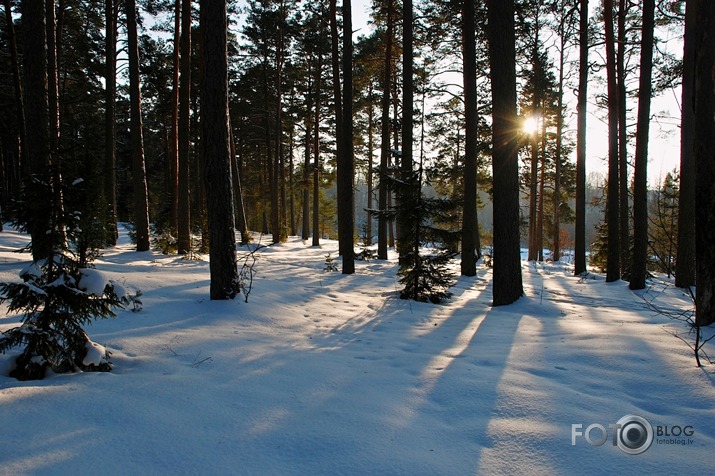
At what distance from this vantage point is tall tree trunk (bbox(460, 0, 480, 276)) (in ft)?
32.2

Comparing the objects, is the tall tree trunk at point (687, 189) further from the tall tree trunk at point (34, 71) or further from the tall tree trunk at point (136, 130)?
the tall tree trunk at point (136, 130)

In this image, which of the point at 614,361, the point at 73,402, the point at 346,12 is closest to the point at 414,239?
the point at 614,361

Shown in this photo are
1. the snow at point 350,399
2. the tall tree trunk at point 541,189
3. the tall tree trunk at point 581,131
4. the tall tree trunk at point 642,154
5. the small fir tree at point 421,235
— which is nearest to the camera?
the snow at point 350,399

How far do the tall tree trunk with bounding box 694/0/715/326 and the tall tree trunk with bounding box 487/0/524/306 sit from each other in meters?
2.73

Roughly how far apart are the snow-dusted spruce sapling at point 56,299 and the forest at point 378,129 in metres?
0.03

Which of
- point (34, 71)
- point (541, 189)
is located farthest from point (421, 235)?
point (541, 189)

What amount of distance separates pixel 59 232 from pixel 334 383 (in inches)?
97.0

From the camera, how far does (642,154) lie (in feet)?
31.6

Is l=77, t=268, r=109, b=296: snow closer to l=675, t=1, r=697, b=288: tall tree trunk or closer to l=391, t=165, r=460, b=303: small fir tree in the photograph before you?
l=391, t=165, r=460, b=303: small fir tree

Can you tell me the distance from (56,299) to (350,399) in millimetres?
2306

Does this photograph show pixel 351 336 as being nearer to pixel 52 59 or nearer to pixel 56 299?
pixel 56 299

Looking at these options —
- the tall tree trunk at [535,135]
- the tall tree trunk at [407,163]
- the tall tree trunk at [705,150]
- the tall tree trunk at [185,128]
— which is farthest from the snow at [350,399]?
the tall tree trunk at [535,135]

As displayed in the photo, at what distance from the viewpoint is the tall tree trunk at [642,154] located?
9.30 meters

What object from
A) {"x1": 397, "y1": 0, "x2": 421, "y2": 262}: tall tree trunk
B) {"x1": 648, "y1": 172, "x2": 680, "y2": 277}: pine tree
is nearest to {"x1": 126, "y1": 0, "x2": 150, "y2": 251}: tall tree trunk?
{"x1": 397, "y1": 0, "x2": 421, "y2": 262}: tall tree trunk
